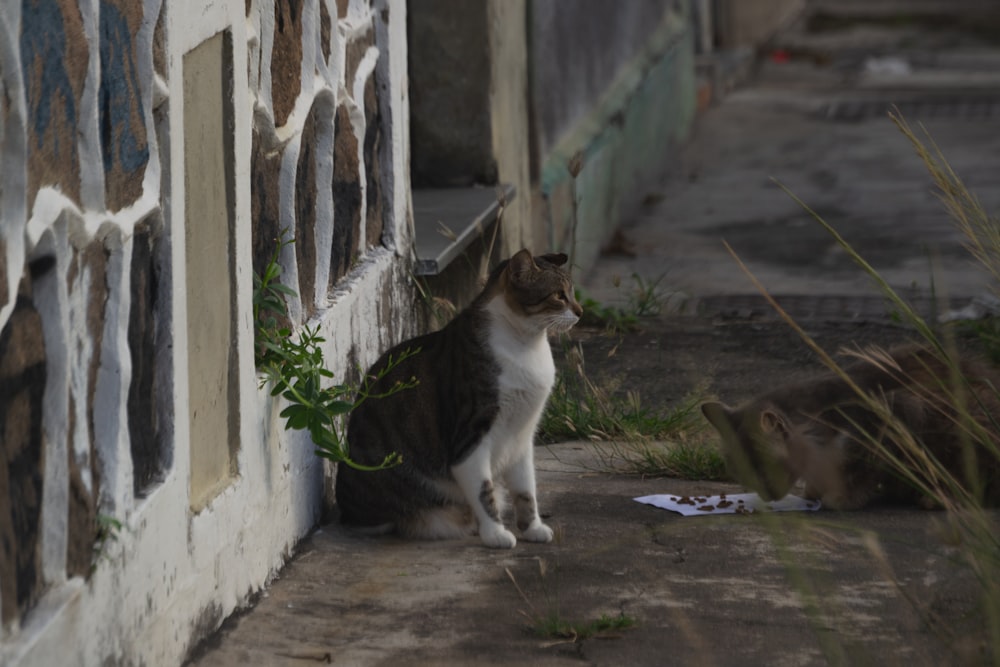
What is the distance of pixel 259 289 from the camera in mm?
4008

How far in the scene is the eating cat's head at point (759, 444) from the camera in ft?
15.0

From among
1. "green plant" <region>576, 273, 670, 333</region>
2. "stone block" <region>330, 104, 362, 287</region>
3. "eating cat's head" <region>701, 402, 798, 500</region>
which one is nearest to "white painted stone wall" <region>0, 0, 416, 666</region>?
"stone block" <region>330, 104, 362, 287</region>

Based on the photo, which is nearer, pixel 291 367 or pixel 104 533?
pixel 104 533

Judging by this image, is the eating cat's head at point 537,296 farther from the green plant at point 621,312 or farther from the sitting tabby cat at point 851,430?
the green plant at point 621,312

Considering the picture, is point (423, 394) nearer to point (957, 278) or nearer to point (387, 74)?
point (387, 74)

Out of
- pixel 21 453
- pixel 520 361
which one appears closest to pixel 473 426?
pixel 520 361

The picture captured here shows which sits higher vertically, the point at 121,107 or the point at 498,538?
the point at 121,107

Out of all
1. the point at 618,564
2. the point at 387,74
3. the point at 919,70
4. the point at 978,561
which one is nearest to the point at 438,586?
the point at 618,564

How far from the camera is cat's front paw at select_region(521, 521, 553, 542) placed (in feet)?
14.2

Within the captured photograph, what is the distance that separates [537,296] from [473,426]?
1.33 feet

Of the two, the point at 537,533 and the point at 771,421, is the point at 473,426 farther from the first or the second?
the point at 771,421

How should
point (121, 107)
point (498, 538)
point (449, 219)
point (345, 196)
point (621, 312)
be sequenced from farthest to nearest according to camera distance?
point (621, 312), point (449, 219), point (345, 196), point (498, 538), point (121, 107)

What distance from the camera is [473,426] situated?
4.32 meters

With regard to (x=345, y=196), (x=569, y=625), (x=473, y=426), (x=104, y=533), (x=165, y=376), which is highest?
(x=345, y=196)
